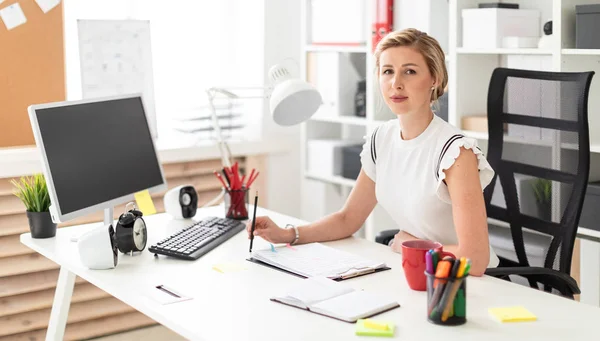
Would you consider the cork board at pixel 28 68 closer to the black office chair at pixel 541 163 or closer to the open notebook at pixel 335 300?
the black office chair at pixel 541 163

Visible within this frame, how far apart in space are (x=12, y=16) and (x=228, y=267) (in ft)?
5.84

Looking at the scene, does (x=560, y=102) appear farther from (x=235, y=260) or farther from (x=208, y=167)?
(x=208, y=167)

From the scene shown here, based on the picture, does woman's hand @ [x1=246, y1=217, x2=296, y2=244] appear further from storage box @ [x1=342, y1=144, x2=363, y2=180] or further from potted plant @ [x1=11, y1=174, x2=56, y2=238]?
storage box @ [x1=342, y1=144, x2=363, y2=180]

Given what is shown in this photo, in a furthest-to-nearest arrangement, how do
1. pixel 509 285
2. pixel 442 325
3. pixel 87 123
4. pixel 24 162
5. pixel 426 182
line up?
pixel 24 162 < pixel 87 123 < pixel 426 182 < pixel 509 285 < pixel 442 325

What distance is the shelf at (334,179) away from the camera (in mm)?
3885

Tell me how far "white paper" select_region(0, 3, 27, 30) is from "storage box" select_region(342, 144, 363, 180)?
154 cm

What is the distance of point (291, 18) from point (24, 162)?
1.49m

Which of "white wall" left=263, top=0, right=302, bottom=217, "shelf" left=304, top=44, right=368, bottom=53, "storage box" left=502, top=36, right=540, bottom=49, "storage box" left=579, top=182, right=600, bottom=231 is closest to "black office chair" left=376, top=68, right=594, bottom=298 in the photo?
"storage box" left=579, top=182, right=600, bottom=231

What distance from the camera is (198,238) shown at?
248 centimetres

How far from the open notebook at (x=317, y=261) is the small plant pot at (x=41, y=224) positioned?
0.68m

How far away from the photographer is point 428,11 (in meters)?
3.49

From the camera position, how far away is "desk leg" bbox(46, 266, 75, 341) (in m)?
2.48

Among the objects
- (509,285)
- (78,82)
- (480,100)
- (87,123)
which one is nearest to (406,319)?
(509,285)

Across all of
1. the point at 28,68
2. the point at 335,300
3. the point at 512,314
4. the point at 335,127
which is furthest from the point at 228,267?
the point at 335,127
